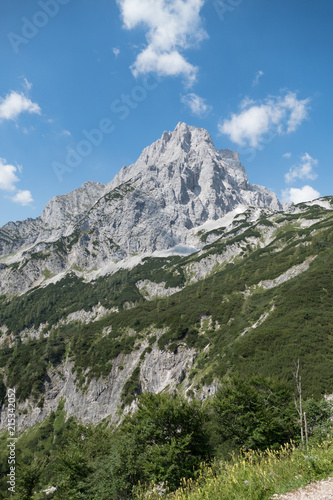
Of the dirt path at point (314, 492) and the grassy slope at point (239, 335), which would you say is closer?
the dirt path at point (314, 492)

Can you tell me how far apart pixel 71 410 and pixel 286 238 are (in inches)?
6668

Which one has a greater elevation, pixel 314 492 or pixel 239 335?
pixel 314 492

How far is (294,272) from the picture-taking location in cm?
10412

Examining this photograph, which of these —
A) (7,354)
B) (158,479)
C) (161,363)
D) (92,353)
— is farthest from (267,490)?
(7,354)

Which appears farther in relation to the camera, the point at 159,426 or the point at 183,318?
the point at 183,318

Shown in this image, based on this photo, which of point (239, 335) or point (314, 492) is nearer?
point (314, 492)

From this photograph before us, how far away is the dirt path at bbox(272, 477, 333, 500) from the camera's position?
721cm

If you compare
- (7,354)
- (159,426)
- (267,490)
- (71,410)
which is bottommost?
(71,410)

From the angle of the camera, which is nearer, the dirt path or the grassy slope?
the dirt path

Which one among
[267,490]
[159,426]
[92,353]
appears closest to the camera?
[267,490]

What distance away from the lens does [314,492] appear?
745 centimetres

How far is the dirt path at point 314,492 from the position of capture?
7.21m

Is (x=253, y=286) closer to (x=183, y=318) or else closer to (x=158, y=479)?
(x=183, y=318)

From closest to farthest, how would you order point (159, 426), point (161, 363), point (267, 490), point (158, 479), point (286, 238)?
point (267, 490) < point (158, 479) < point (159, 426) < point (161, 363) < point (286, 238)
